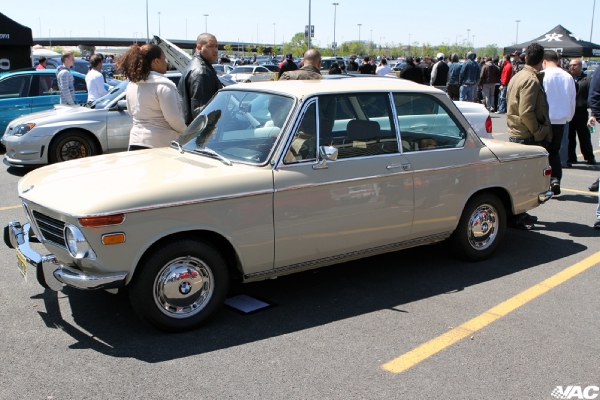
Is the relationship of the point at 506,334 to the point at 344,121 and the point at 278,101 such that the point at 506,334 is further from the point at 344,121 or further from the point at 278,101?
the point at 278,101

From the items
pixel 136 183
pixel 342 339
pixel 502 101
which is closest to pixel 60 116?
pixel 136 183

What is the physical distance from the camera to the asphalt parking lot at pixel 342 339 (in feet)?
11.9

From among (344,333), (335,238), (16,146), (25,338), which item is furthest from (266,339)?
(16,146)

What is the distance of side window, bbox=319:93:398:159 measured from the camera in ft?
15.8

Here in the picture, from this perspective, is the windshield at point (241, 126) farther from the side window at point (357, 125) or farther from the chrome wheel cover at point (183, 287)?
the chrome wheel cover at point (183, 287)

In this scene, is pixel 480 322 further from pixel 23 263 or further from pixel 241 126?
pixel 23 263

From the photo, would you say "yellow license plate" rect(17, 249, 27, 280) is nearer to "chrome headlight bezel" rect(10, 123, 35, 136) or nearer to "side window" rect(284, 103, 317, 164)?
"side window" rect(284, 103, 317, 164)

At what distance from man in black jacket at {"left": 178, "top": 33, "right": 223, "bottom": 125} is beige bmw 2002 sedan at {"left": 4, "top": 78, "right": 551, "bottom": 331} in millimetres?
1414

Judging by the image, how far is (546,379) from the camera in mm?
3693

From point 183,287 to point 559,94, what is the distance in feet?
20.7

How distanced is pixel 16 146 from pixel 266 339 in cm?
744

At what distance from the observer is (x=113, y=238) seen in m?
3.87
